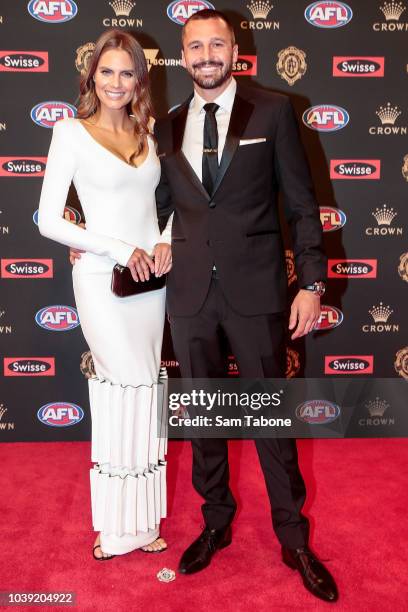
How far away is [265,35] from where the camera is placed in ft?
11.5

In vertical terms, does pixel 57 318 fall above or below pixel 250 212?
→ below

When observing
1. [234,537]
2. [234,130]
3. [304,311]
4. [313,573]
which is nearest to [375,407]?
[234,537]

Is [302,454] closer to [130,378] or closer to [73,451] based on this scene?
[73,451]

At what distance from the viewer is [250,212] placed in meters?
2.26

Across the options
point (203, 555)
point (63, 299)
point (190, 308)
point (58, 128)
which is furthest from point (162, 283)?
point (63, 299)

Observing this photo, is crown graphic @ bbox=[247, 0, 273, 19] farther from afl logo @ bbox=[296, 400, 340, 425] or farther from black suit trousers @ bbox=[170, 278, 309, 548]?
afl logo @ bbox=[296, 400, 340, 425]

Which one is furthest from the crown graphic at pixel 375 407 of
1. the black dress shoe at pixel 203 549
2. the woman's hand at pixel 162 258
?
the woman's hand at pixel 162 258

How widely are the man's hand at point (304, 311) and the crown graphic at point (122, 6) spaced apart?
6.89ft

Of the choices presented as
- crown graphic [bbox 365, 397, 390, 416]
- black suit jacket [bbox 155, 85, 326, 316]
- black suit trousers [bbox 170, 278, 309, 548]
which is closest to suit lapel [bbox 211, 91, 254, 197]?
black suit jacket [bbox 155, 85, 326, 316]

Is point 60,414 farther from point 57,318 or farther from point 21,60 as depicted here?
point 21,60

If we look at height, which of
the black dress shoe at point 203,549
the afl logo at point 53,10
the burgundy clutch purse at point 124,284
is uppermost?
the afl logo at point 53,10

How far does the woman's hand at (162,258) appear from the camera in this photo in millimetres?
2312

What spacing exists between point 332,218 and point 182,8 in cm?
146

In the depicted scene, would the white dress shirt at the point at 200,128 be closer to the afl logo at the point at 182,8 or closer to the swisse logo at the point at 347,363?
the afl logo at the point at 182,8
